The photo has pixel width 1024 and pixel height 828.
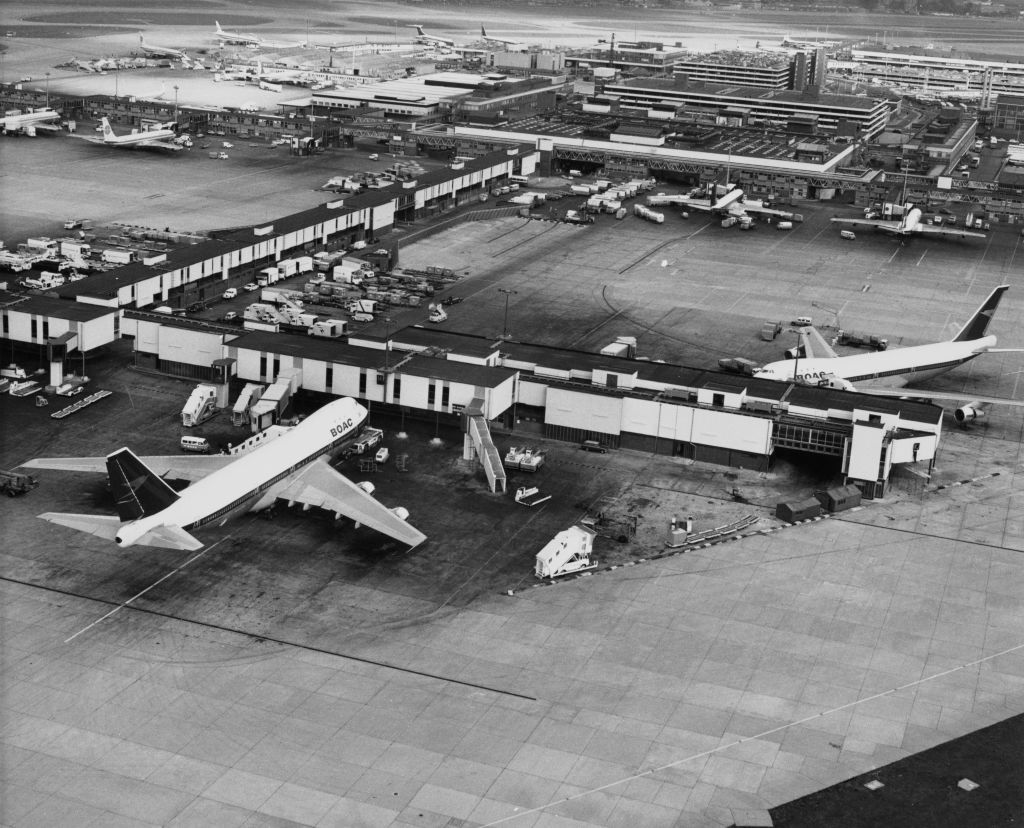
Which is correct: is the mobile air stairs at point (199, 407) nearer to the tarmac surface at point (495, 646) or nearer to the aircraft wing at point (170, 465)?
the tarmac surface at point (495, 646)

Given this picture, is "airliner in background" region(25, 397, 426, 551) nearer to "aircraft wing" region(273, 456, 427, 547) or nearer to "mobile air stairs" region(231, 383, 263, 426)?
"aircraft wing" region(273, 456, 427, 547)

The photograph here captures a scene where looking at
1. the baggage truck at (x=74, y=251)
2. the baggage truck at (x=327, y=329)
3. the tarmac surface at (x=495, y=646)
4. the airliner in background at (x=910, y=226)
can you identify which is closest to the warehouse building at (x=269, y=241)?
the baggage truck at (x=74, y=251)

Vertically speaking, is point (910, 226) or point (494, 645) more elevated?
point (910, 226)

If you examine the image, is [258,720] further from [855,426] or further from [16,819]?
[855,426]

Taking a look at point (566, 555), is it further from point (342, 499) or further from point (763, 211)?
point (763, 211)

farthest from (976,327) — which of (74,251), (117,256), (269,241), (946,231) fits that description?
(74,251)

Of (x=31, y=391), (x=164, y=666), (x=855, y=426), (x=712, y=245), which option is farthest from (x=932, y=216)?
(x=164, y=666)

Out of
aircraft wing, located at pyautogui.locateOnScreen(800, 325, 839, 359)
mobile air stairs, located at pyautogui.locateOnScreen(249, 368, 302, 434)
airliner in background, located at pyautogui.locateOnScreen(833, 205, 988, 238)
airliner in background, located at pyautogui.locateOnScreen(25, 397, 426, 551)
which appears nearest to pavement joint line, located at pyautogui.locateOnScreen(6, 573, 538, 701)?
airliner in background, located at pyautogui.locateOnScreen(25, 397, 426, 551)
